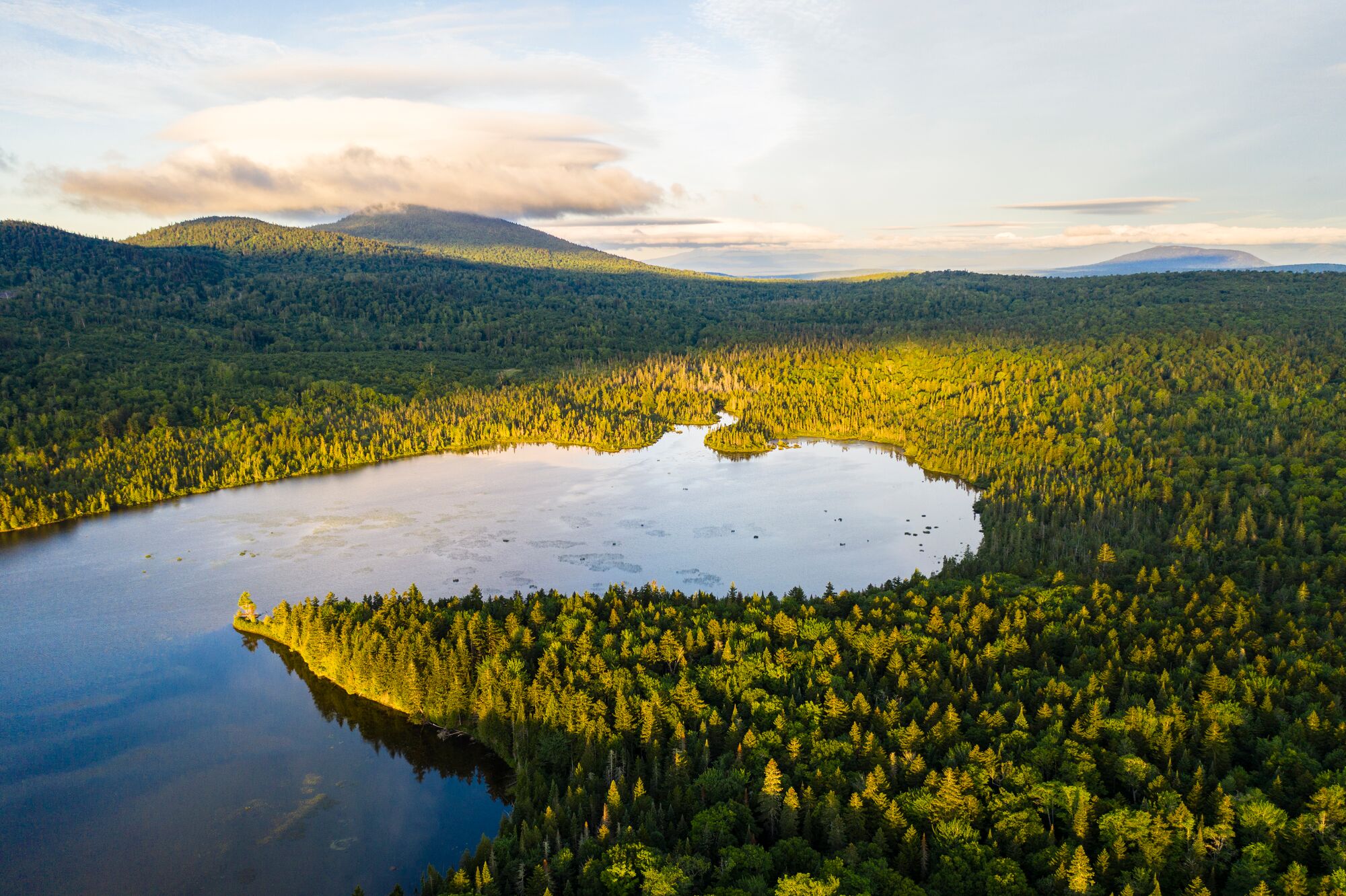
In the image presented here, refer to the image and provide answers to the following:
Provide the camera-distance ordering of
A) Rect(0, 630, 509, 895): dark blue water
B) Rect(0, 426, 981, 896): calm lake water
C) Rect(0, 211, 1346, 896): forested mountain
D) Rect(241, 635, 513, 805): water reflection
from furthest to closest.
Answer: Rect(241, 635, 513, 805): water reflection → Rect(0, 426, 981, 896): calm lake water → Rect(0, 630, 509, 895): dark blue water → Rect(0, 211, 1346, 896): forested mountain

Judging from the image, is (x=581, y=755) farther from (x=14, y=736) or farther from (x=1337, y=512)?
(x=1337, y=512)

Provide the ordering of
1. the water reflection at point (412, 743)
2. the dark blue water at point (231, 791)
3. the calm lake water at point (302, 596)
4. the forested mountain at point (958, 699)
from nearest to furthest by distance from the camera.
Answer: the forested mountain at point (958, 699) → the dark blue water at point (231, 791) → the calm lake water at point (302, 596) → the water reflection at point (412, 743)

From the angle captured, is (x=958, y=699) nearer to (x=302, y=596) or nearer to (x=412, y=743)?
(x=412, y=743)

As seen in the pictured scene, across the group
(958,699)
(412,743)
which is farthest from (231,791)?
(958,699)

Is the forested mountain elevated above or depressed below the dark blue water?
above

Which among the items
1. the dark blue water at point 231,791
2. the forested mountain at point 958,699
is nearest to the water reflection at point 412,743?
the dark blue water at point 231,791

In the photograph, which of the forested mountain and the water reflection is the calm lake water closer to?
the water reflection

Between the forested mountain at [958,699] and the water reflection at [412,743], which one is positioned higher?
the forested mountain at [958,699]

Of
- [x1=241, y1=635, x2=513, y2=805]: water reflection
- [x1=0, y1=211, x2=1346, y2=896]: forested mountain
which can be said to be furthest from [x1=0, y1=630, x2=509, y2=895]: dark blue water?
[x1=0, y1=211, x2=1346, y2=896]: forested mountain

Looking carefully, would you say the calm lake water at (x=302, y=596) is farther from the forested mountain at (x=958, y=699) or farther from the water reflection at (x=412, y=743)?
the forested mountain at (x=958, y=699)
